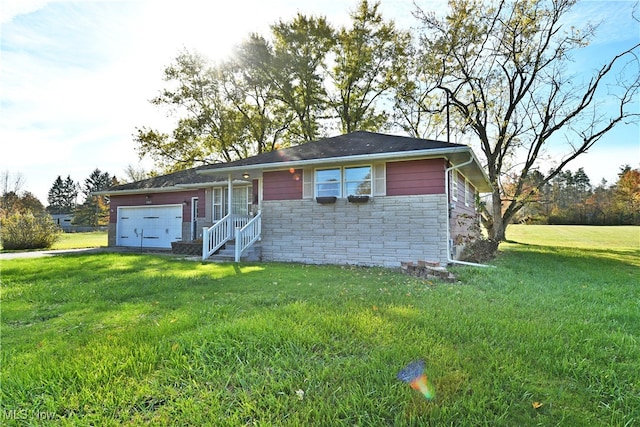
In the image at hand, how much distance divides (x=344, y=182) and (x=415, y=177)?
207 centimetres

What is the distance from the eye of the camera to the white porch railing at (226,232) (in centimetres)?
1037

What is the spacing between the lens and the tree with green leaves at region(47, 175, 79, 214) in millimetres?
57938

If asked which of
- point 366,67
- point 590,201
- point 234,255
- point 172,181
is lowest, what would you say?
point 234,255

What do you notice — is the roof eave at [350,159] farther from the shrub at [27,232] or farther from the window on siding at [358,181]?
the shrub at [27,232]

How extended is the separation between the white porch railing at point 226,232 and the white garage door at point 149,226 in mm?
4709

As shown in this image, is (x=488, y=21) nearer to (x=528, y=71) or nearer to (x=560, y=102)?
(x=528, y=71)

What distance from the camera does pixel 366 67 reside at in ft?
67.5

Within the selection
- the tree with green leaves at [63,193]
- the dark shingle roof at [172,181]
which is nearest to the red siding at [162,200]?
the dark shingle roof at [172,181]

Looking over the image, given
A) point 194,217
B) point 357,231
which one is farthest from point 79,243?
point 357,231

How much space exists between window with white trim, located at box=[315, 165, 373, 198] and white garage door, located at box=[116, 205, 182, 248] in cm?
Result: 847

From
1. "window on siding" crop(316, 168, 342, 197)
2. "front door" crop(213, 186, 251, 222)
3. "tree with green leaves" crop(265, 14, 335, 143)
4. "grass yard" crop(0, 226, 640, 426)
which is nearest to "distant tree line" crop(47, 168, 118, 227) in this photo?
"tree with green leaves" crop(265, 14, 335, 143)

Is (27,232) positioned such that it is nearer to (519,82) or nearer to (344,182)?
(344,182)

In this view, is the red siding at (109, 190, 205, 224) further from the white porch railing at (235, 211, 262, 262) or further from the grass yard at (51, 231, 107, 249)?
the white porch railing at (235, 211, 262, 262)

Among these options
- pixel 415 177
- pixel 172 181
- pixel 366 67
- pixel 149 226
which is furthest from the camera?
pixel 366 67
